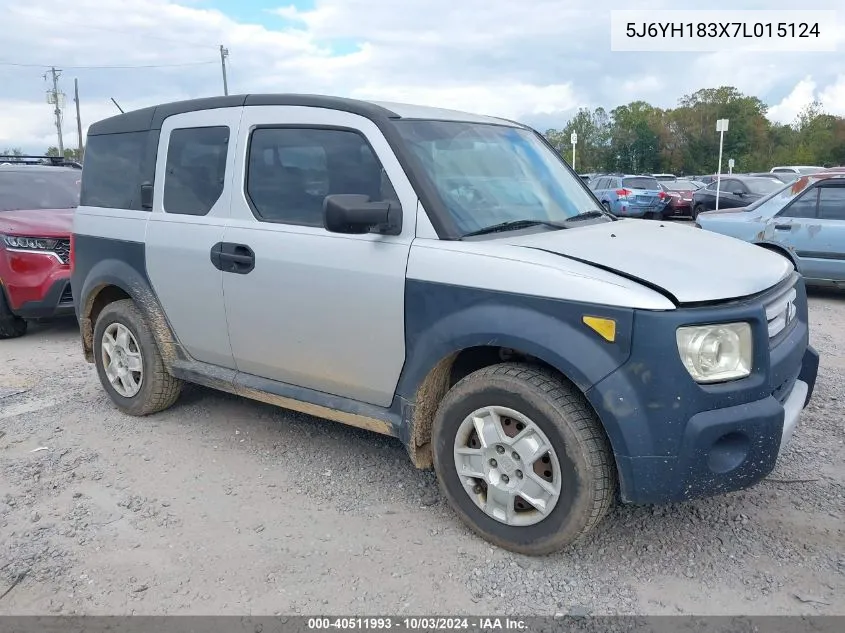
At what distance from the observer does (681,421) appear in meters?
2.69

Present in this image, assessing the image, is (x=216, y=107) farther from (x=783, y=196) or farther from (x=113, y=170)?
(x=783, y=196)

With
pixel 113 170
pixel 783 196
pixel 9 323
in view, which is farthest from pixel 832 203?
pixel 9 323

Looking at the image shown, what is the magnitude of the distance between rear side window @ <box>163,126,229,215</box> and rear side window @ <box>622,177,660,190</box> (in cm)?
1902

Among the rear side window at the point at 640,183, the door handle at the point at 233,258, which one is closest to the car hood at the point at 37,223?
the door handle at the point at 233,258

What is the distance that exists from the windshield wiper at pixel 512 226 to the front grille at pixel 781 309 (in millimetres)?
1018

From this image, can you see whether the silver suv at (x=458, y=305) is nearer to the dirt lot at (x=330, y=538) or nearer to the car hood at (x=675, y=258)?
the car hood at (x=675, y=258)

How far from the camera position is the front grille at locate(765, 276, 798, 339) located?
9.81ft

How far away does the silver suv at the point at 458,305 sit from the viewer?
108 inches

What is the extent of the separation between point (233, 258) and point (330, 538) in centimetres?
154

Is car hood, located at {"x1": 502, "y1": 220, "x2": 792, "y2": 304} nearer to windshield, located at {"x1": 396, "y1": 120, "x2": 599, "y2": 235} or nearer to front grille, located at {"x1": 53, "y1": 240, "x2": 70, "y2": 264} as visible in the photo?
windshield, located at {"x1": 396, "y1": 120, "x2": 599, "y2": 235}

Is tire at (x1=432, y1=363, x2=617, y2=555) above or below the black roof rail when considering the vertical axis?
below

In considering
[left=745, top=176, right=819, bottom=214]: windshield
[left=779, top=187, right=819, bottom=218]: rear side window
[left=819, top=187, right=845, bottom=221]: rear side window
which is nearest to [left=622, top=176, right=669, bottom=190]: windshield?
[left=745, top=176, right=819, bottom=214]: windshield

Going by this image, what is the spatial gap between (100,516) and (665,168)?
75.3m

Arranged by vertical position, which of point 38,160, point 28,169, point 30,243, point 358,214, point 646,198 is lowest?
point 646,198
